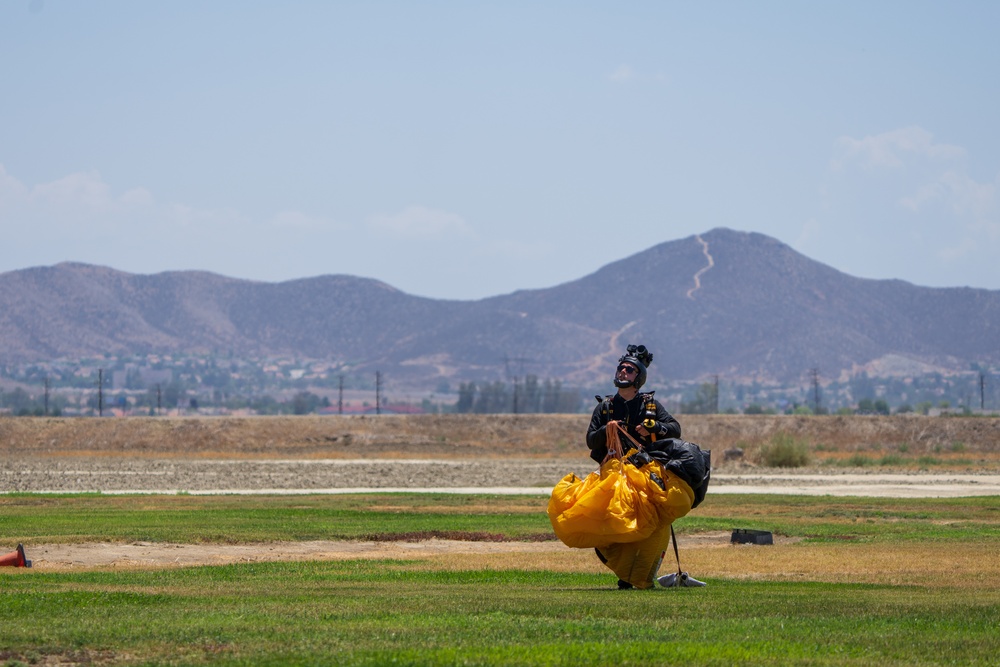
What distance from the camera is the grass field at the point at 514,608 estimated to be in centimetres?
1183

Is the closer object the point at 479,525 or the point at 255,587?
the point at 255,587

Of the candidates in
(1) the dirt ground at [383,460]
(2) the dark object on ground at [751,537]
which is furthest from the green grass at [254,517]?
(2) the dark object on ground at [751,537]

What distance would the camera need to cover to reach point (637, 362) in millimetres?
17906

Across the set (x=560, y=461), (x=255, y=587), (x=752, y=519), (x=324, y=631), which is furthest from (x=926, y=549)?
(x=560, y=461)

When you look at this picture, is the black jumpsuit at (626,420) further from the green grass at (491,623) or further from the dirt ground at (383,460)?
the dirt ground at (383,460)

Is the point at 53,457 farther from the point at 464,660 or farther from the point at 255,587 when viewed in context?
the point at 464,660

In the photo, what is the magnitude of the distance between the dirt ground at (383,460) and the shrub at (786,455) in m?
2.14

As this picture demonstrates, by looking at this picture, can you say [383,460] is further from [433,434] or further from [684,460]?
[684,460]

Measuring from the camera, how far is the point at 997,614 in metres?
14.4

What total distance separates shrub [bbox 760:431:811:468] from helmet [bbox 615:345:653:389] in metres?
59.7

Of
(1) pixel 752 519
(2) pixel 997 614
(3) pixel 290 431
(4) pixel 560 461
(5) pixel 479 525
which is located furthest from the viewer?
(3) pixel 290 431

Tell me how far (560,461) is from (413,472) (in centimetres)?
1904

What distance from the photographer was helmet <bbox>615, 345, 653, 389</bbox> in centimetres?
1759

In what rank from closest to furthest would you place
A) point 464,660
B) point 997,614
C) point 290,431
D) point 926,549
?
point 464,660, point 997,614, point 926,549, point 290,431
